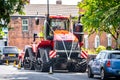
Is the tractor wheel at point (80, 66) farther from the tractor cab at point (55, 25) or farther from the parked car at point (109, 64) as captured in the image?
the parked car at point (109, 64)

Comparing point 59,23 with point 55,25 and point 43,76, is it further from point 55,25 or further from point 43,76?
point 43,76

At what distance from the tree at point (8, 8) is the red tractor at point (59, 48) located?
17956mm

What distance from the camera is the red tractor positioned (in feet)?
119

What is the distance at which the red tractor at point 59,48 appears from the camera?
3625 centimetres

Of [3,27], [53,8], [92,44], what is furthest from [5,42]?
[3,27]

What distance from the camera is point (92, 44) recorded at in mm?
74312

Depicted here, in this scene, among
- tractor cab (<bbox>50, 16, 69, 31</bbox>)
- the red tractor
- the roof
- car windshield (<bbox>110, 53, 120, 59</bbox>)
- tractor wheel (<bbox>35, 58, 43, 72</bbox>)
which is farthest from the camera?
the roof

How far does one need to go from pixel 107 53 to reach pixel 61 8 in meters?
66.5

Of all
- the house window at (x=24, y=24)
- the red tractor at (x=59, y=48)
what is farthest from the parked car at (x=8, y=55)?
the house window at (x=24, y=24)

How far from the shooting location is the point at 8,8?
17.1 m

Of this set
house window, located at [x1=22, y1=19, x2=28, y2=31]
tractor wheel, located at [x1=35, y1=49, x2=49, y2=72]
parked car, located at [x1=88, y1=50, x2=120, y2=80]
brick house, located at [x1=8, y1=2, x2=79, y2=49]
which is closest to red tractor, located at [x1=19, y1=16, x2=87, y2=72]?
tractor wheel, located at [x1=35, y1=49, x2=49, y2=72]

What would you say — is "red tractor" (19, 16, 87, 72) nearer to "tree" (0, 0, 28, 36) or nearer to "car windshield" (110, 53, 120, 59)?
"car windshield" (110, 53, 120, 59)

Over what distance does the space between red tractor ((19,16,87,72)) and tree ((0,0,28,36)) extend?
1796cm

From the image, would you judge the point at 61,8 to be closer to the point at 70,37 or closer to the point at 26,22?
the point at 26,22
